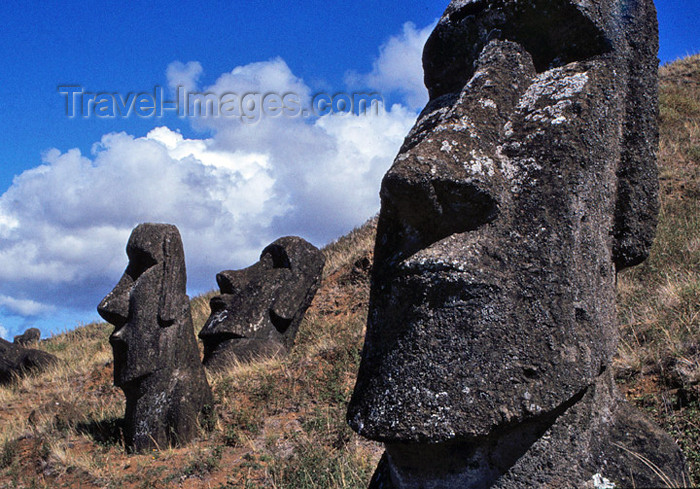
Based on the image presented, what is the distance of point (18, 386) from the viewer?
38.6ft

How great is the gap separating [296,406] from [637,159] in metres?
5.82

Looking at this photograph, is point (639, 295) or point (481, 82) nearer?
point (481, 82)

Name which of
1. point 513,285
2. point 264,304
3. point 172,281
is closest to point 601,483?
point 513,285

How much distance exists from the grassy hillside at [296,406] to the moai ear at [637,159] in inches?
55.6

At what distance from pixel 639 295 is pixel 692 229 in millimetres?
A: 2987

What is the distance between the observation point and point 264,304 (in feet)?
32.7

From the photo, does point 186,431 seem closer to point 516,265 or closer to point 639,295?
point 639,295

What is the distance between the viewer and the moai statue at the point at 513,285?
1.74 meters

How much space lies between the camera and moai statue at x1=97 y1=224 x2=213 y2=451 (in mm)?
6844

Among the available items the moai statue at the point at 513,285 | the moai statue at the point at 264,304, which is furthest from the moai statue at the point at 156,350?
the moai statue at the point at 513,285

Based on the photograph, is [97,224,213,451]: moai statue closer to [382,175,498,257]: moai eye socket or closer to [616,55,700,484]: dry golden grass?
[616,55,700,484]: dry golden grass

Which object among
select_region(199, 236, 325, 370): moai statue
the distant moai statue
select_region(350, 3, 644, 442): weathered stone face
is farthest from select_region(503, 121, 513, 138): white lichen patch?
the distant moai statue

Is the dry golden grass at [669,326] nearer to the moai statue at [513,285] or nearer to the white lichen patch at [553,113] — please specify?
the moai statue at [513,285]

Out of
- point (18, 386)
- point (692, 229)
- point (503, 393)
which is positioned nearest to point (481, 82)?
point (503, 393)
